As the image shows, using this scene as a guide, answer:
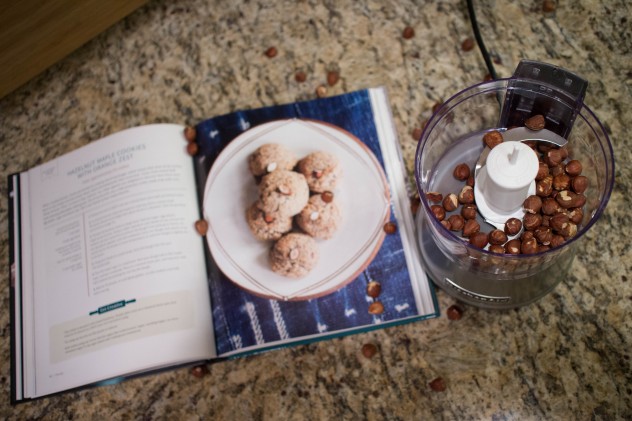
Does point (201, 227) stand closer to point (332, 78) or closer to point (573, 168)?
point (332, 78)

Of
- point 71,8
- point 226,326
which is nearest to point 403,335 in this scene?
point 226,326

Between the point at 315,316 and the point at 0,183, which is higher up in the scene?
the point at 0,183

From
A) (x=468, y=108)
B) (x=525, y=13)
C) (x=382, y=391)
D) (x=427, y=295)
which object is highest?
(x=525, y=13)

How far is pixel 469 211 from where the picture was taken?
0.63m

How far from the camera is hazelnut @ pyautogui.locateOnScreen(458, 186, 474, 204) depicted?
637mm

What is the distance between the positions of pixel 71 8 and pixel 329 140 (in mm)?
359

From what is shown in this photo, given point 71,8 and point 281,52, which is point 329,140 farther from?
point 71,8

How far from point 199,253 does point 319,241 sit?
0.15 meters

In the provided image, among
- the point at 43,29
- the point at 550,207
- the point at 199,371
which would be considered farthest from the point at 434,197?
the point at 43,29

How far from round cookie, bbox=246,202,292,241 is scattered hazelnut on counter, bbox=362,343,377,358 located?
168mm

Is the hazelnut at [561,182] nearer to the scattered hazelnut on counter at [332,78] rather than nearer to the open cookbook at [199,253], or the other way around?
the open cookbook at [199,253]

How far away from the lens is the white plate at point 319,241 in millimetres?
719

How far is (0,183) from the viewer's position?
2.66 feet

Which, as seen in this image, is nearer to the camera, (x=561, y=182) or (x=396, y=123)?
(x=561, y=182)
